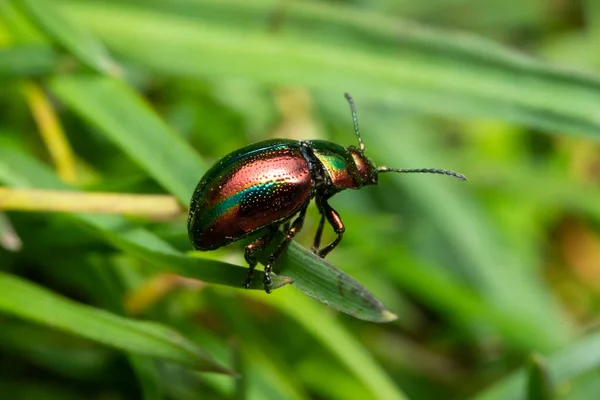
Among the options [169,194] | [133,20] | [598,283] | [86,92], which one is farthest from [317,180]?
[598,283]

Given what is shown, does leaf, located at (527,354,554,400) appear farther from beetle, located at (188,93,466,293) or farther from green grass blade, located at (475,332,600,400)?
beetle, located at (188,93,466,293)

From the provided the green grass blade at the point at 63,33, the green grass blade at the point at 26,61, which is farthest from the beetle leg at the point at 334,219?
the green grass blade at the point at 26,61

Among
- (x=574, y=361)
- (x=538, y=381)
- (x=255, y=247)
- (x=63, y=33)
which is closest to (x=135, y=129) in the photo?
(x=63, y=33)

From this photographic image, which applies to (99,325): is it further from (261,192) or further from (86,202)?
(261,192)

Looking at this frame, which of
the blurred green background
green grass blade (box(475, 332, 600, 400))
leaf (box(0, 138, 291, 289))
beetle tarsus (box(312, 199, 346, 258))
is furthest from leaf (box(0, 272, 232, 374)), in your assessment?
green grass blade (box(475, 332, 600, 400))

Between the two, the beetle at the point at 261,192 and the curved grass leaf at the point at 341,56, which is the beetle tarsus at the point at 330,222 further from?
the curved grass leaf at the point at 341,56

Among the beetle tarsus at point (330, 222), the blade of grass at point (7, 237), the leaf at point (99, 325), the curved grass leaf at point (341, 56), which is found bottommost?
the leaf at point (99, 325)
